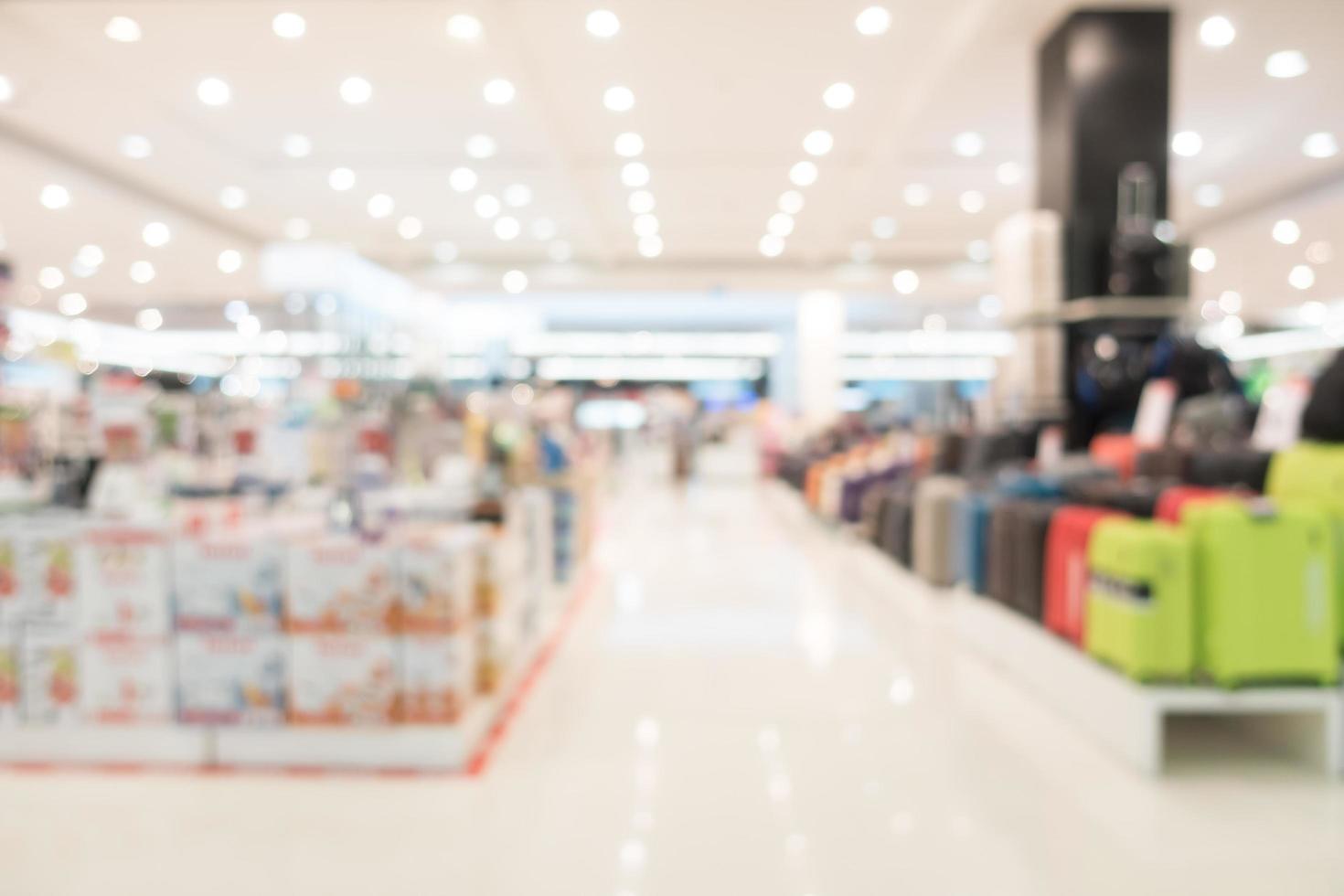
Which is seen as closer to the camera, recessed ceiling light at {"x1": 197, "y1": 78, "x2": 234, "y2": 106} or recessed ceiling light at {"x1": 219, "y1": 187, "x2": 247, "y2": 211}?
recessed ceiling light at {"x1": 197, "y1": 78, "x2": 234, "y2": 106}

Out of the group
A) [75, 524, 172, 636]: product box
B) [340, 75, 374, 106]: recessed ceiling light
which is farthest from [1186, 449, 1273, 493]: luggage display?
[340, 75, 374, 106]: recessed ceiling light

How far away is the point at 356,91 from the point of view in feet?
29.5

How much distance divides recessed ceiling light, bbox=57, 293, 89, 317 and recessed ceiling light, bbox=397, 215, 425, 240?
7982 millimetres

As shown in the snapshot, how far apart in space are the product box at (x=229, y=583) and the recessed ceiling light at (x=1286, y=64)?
8092mm

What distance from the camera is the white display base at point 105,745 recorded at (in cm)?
378

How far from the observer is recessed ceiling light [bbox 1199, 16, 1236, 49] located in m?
7.28

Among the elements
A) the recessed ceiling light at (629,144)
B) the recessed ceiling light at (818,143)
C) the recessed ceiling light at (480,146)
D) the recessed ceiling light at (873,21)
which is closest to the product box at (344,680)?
the recessed ceiling light at (873,21)

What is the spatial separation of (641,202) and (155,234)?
6.61 metres

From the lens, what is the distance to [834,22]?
23.8 feet

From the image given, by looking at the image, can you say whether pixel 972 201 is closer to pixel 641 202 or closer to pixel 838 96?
pixel 641 202

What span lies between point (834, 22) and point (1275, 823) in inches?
224

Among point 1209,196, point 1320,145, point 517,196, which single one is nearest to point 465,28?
point 517,196

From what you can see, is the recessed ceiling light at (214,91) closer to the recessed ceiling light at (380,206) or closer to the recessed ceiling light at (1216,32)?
the recessed ceiling light at (380,206)

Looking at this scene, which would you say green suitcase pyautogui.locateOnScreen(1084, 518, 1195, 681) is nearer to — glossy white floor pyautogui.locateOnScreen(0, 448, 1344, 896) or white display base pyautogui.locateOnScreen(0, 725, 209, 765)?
glossy white floor pyautogui.locateOnScreen(0, 448, 1344, 896)
